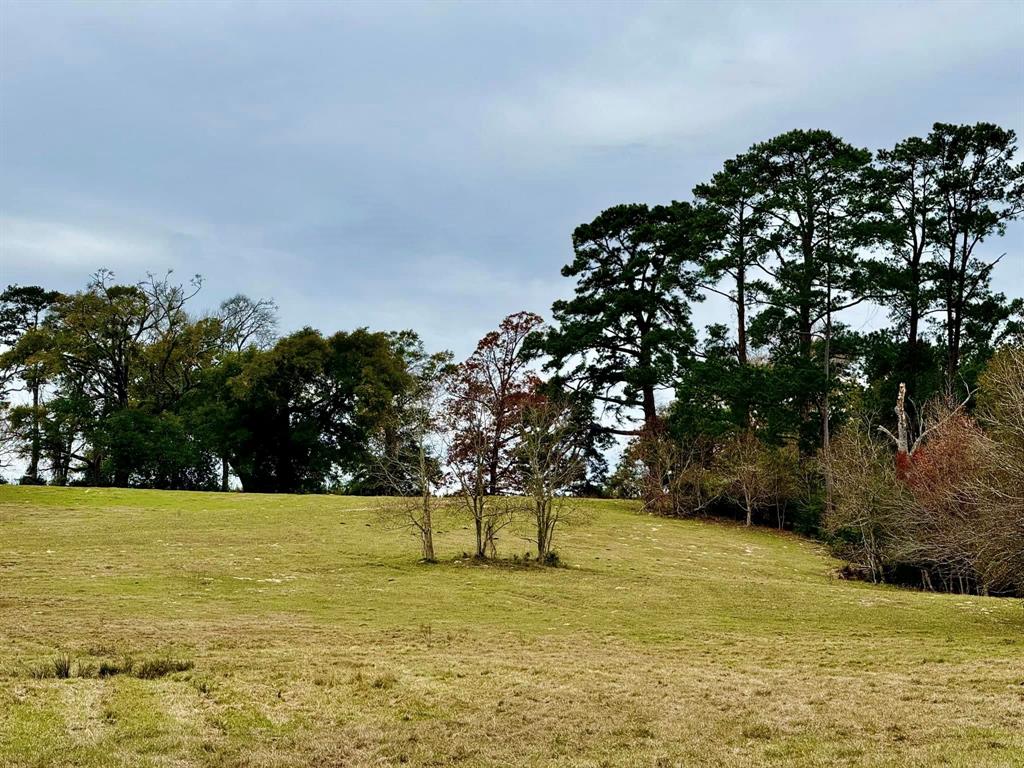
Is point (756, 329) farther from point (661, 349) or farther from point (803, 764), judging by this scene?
point (803, 764)

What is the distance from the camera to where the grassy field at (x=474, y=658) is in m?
9.45

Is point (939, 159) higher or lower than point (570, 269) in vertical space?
higher

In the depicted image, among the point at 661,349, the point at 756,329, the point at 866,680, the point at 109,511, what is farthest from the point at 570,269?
the point at 866,680

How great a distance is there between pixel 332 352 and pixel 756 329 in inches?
976

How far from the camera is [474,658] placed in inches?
600

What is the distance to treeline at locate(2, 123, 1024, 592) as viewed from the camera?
40344mm

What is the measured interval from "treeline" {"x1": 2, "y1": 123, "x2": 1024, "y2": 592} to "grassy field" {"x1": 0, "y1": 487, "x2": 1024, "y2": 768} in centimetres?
631

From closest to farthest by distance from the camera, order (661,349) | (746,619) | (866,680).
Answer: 1. (866,680)
2. (746,619)
3. (661,349)

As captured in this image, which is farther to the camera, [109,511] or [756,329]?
[756,329]

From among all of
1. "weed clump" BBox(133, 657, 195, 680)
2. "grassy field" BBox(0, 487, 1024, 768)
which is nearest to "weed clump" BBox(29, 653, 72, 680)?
"grassy field" BBox(0, 487, 1024, 768)

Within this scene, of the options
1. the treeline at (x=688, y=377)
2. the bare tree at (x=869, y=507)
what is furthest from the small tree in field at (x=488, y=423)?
the bare tree at (x=869, y=507)

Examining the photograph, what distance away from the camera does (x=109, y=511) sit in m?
40.0

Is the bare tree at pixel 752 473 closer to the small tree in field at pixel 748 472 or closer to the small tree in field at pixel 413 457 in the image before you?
the small tree in field at pixel 748 472

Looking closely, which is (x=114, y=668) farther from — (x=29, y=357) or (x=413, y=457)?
(x=29, y=357)
